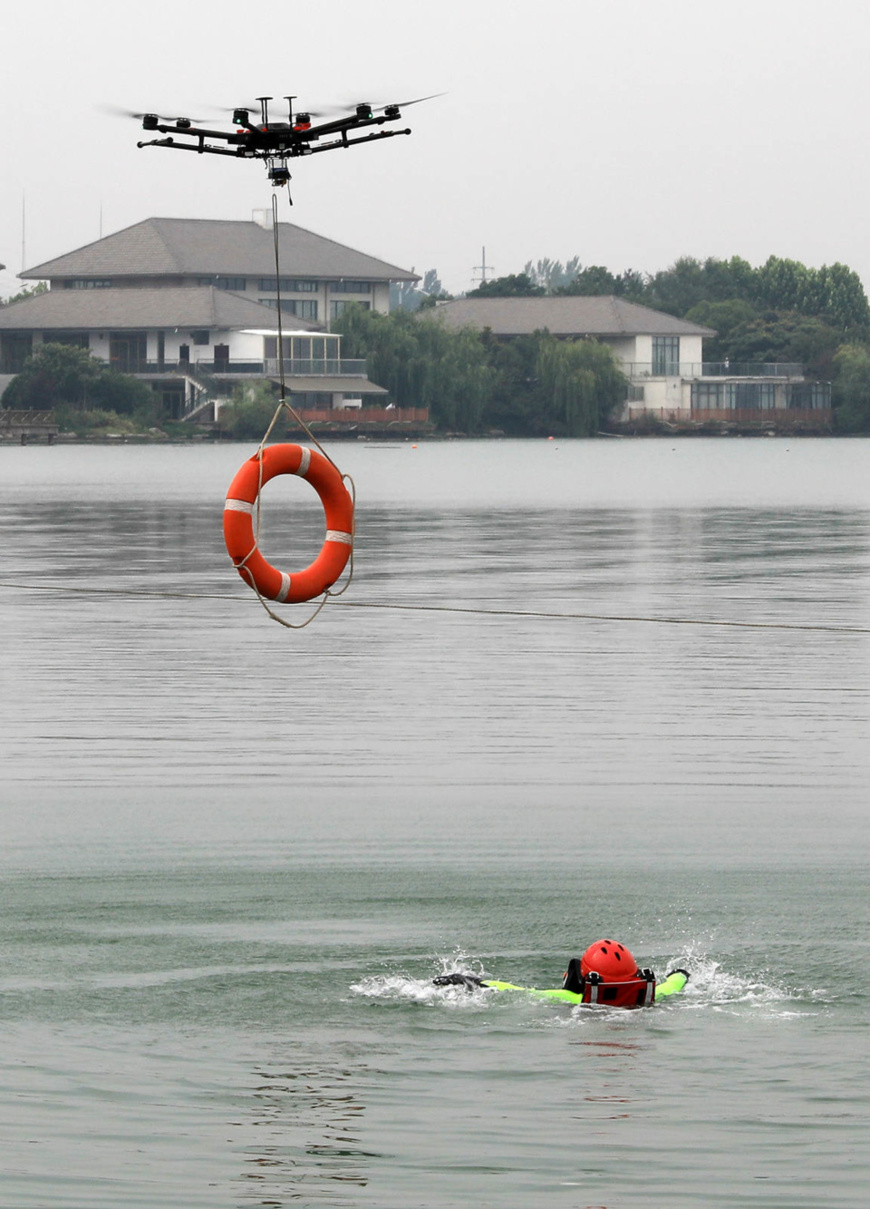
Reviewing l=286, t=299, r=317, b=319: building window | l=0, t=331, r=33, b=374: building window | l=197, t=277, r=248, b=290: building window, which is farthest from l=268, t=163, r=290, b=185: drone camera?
l=286, t=299, r=317, b=319: building window

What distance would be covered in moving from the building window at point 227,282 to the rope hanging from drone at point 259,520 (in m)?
119

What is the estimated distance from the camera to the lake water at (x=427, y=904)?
8492 millimetres

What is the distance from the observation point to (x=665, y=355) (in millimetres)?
142250

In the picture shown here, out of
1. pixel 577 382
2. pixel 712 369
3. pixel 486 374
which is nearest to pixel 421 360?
pixel 486 374

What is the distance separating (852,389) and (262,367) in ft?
137

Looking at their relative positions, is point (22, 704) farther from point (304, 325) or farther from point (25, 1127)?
point (304, 325)

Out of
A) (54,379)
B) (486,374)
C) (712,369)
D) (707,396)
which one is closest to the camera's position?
(54,379)

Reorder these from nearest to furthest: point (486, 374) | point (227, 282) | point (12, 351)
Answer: point (486, 374) < point (12, 351) < point (227, 282)

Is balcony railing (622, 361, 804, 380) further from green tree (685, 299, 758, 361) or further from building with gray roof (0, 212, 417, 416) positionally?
building with gray roof (0, 212, 417, 416)

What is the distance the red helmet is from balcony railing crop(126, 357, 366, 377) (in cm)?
11252

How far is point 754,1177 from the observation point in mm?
8211

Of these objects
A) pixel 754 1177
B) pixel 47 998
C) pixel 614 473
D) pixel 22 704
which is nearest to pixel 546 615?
pixel 22 704

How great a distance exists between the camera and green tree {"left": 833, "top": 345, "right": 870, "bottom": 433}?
140 meters

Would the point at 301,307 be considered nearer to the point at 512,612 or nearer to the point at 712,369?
the point at 712,369
